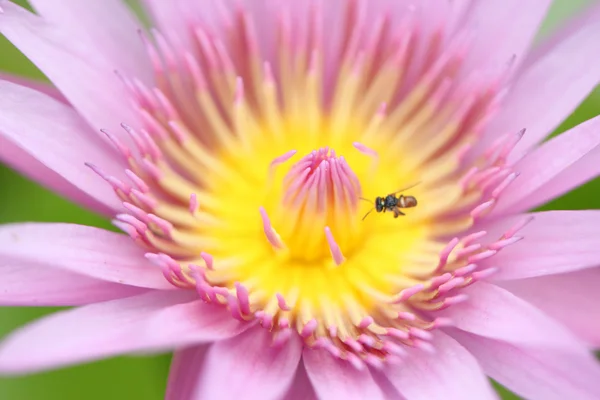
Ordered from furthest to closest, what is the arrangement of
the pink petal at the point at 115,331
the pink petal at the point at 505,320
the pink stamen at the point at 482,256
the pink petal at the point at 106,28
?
the pink petal at the point at 106,28
the pink stamen at the point at 482,256
the pink petal at the point at 505,320
the pink petal at the point at 115,331

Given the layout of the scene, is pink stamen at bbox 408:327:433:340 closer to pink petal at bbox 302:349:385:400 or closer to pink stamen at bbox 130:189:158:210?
pink petal at bbox 302:349:385:400

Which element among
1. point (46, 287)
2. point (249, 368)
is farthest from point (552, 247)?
point (46, 287)

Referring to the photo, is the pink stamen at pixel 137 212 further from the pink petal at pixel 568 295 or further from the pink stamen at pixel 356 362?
the pink petal at pixel 568 295

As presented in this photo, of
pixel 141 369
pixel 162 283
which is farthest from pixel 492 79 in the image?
pixel 141 369

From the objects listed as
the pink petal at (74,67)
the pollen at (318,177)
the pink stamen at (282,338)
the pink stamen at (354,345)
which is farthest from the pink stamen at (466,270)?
the pink petal at (74,67)

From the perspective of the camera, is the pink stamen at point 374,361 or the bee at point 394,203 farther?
the bee at point 394,203

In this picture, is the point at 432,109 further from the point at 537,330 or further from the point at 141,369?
the point at 141,369

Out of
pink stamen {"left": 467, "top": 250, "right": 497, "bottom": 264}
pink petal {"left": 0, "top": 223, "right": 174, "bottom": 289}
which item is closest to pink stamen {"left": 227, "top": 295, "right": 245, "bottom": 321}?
pink petal {"left": 0, "top": 223, "right": 174, "bottom": 289}
